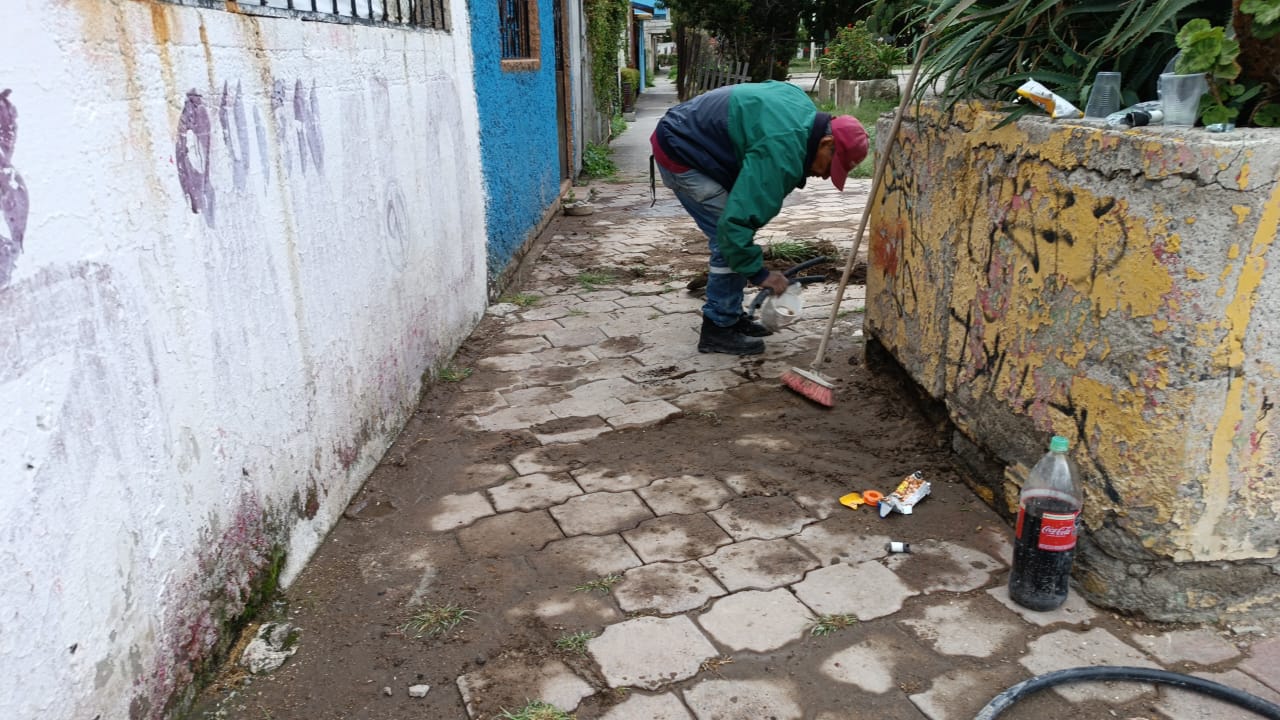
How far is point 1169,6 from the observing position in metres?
2.59

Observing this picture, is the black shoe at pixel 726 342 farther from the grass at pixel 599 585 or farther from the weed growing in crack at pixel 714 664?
the weed growing in crack at pixel 714 664

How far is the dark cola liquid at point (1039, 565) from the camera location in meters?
2.64

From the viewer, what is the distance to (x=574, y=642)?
262 centimetres

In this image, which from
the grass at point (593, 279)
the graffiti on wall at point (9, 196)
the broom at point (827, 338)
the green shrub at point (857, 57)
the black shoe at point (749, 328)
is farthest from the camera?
the green shrub at point (857, 57)

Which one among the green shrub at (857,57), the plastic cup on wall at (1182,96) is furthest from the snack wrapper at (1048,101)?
the green shrub at (857,57)

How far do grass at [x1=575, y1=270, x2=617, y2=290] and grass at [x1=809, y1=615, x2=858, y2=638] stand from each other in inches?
175

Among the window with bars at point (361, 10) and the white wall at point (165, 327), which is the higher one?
the window with bars at point (361, 10)

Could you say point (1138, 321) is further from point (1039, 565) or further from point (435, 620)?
point (435, 620)

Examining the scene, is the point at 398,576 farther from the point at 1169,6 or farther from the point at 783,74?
the point at 783,74

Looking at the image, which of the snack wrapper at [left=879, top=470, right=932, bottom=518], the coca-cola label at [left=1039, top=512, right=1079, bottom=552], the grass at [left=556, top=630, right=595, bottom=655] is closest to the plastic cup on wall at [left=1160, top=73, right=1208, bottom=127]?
the coca-cola label at [left=1039, top=512, right=1079, bottom=552]

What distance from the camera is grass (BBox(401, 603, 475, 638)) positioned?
8.89 feet

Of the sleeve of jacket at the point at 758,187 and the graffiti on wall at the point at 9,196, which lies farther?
the sleeve of jacket at the point at 758,187

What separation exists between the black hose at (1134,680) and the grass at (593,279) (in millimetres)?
4919

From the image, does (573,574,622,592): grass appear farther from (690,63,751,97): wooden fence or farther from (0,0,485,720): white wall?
(690,63,751,97): wooden fence
